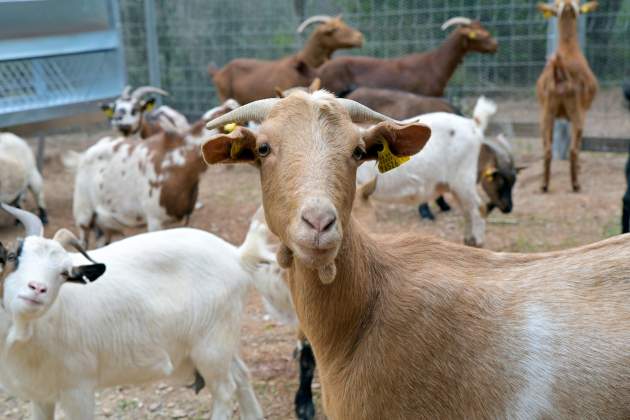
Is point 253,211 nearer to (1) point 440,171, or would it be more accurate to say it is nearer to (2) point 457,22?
(1) point 440,171

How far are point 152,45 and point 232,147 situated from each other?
10.3 meters

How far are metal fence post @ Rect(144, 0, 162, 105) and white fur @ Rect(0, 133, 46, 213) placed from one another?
4622mm

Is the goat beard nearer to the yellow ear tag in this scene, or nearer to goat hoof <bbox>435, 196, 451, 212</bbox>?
the yellow ear tag

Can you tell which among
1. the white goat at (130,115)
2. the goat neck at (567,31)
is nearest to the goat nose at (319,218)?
the white goat at (130,115)

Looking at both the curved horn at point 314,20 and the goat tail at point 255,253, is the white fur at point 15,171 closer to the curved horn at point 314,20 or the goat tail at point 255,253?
the goat tail at point 255,253

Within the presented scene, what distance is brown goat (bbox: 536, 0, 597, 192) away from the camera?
867cm

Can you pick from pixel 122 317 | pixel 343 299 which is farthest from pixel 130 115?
pixel 343 299

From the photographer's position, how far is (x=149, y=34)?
1220 centimetres

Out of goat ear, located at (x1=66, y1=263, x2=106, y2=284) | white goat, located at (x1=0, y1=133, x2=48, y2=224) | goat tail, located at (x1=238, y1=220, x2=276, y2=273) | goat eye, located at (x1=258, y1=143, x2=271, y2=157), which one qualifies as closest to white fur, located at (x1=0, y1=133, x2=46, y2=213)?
white goat, located at (x1=0, y1=133, x2=48, y2=224)

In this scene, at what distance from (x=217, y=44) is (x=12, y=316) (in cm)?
974

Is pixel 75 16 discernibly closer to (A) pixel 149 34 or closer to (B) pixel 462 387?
(A) pixel 149 34

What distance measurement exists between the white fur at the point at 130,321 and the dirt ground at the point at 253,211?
588 mm

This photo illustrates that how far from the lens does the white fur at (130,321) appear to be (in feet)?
11.2

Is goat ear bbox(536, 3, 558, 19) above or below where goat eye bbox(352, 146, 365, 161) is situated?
above
